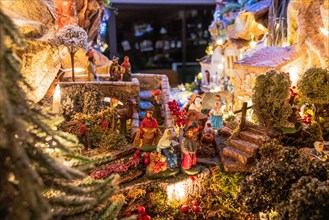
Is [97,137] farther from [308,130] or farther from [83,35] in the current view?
[308,130]

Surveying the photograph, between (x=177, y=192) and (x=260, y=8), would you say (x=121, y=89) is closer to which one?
(x=177, y=192)

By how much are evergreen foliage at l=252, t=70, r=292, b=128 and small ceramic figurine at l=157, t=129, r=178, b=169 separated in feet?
7.58

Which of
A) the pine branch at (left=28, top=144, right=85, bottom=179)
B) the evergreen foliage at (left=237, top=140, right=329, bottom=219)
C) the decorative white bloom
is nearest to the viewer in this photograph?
the pine branch at (left=28, top=144, right=85, bottom=179)

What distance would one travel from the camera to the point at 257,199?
585 centimetres

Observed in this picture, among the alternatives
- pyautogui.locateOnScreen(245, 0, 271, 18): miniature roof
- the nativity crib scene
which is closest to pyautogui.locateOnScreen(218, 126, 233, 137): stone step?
the nativity crib scene

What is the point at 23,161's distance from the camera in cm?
316

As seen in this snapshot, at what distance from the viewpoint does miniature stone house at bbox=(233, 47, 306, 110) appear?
10516 millimetres

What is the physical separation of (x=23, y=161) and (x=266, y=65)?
876 cm

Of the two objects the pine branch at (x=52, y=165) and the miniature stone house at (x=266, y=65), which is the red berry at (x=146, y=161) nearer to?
the pine branch at (x=52, y=165)

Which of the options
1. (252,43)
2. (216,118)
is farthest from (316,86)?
(252,43)

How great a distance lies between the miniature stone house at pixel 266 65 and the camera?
414 inches

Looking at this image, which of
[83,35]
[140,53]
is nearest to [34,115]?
[83,35]

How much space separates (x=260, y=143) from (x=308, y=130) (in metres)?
1.58

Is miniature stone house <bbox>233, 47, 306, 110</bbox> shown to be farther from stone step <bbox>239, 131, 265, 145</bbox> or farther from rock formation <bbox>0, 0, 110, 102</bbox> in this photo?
rock formation <bbox>0, 0, 110, 102</bbox>
